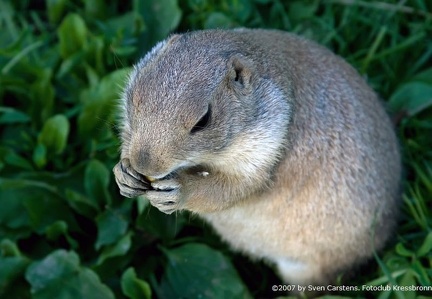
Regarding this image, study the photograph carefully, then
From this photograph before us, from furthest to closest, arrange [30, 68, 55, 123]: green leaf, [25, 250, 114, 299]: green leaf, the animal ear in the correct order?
[30, 68, 55, 123]: green leaf → [25, 250, 114, 299]: green leaf → the animal ear

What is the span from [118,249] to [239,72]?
1.34m

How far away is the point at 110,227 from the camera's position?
3.94 metres

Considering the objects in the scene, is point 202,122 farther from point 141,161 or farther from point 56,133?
point 56,133

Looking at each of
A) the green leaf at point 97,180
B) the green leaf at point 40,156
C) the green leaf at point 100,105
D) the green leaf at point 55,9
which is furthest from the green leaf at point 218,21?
the green leaf at point 40,156

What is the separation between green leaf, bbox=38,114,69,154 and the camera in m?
4.16

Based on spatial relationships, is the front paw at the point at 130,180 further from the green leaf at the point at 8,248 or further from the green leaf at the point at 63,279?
the green leaf at the point at 8,248

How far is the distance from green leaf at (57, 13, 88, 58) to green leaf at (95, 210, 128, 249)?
1.22m

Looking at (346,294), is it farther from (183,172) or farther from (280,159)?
(183,172)

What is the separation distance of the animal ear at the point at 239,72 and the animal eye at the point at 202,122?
0.71 ft

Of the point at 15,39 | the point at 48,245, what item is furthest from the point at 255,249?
the point at 15,39

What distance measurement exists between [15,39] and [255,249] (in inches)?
88.5

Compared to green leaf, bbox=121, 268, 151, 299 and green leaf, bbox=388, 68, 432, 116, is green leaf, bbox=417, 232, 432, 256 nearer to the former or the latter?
green leaf, bbox=388, 68, 432, 116

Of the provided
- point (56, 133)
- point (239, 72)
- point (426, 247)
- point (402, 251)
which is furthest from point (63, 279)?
point (426, 247)

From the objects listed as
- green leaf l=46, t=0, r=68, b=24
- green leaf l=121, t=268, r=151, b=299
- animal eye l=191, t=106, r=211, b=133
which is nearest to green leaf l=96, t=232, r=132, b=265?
green leaf l=121, t=268, r=151, b=299
